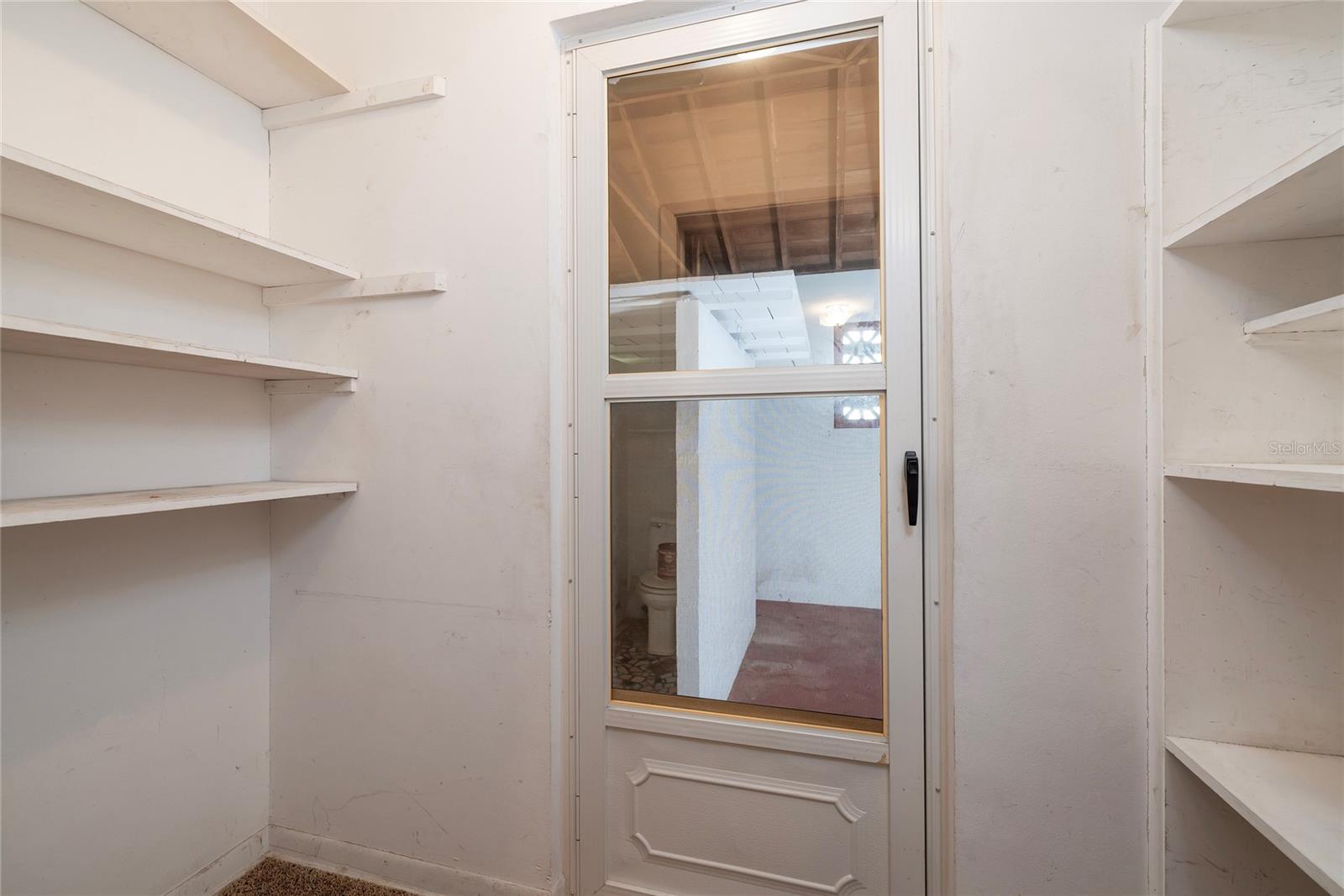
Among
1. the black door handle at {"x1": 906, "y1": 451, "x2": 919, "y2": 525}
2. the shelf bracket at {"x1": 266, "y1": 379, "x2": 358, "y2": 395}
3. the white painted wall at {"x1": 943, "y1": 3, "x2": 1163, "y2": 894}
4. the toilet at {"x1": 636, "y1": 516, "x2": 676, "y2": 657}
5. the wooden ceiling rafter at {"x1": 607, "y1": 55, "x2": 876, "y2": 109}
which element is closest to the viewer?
the white painted wall at {"x1": 943, "y1": 3, "x2": 1163, "y2": 894}

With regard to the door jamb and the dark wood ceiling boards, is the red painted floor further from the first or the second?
the dark wood ceiling boards

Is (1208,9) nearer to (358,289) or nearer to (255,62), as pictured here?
(358,289)

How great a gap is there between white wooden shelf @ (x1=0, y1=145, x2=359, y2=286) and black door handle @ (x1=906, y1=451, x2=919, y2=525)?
5.06 feet

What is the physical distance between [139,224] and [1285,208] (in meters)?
2.17

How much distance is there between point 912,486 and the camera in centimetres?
119

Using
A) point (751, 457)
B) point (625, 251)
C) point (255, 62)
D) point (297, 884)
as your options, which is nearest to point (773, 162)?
point (625, 251)

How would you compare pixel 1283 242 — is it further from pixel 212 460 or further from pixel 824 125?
pixel 212 460

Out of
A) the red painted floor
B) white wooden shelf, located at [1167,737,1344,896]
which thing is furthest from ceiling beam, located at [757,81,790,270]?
white wooden shelf, located at [1167,737,1344,896]

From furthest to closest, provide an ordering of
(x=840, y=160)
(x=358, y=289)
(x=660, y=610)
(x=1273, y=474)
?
(x=358, y=289) → (x=660, y=610) → (x=840, y=160) → (x=1273, y=474)

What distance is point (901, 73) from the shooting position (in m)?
1.23

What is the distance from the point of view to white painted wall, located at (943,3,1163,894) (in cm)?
109

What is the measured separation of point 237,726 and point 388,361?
1147 mm

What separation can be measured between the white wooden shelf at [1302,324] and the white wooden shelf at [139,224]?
198 centimetres

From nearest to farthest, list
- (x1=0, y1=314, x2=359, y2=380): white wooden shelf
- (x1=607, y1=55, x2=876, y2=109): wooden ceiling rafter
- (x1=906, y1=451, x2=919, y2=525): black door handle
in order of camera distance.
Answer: (x1=0, y1=314, x2=359, y2=380): white wooden shelf, (x1=906, y1=451, x2=919, y2=525): black door handle, (x1=607, y1=55, x2=876, y2=109): wooden ceiling rafter
